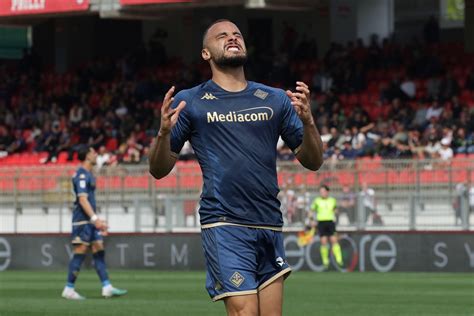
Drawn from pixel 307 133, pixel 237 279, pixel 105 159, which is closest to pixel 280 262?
pixel 237 279

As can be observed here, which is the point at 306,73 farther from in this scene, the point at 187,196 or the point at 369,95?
the point at 187,196

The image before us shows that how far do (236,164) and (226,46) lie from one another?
0.73 metres

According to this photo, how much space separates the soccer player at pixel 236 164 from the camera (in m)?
7.86

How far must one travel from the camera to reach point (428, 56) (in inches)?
1364

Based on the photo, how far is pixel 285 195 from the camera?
28.1m

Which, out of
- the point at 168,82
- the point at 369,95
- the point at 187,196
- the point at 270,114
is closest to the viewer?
the point at 270,114

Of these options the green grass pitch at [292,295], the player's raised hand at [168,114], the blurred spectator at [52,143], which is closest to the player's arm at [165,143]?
the player's raised hand at [168,114]

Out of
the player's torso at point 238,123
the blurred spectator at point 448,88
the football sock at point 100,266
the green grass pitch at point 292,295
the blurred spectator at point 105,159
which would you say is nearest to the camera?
the player's torso at point 238,123

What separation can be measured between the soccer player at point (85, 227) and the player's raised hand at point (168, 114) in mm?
11537

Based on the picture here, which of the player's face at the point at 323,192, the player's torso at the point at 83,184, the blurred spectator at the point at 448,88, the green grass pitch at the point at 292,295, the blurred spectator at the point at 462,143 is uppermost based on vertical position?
the blurred spectator at the point at 448,88

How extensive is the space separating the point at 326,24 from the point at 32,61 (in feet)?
35.3

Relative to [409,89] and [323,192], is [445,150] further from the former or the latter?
[409,89]

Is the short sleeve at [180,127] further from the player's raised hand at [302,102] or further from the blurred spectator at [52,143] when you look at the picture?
the blurred spectator at [52,143]

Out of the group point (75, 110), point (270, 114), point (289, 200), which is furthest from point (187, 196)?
point (270, 114)
